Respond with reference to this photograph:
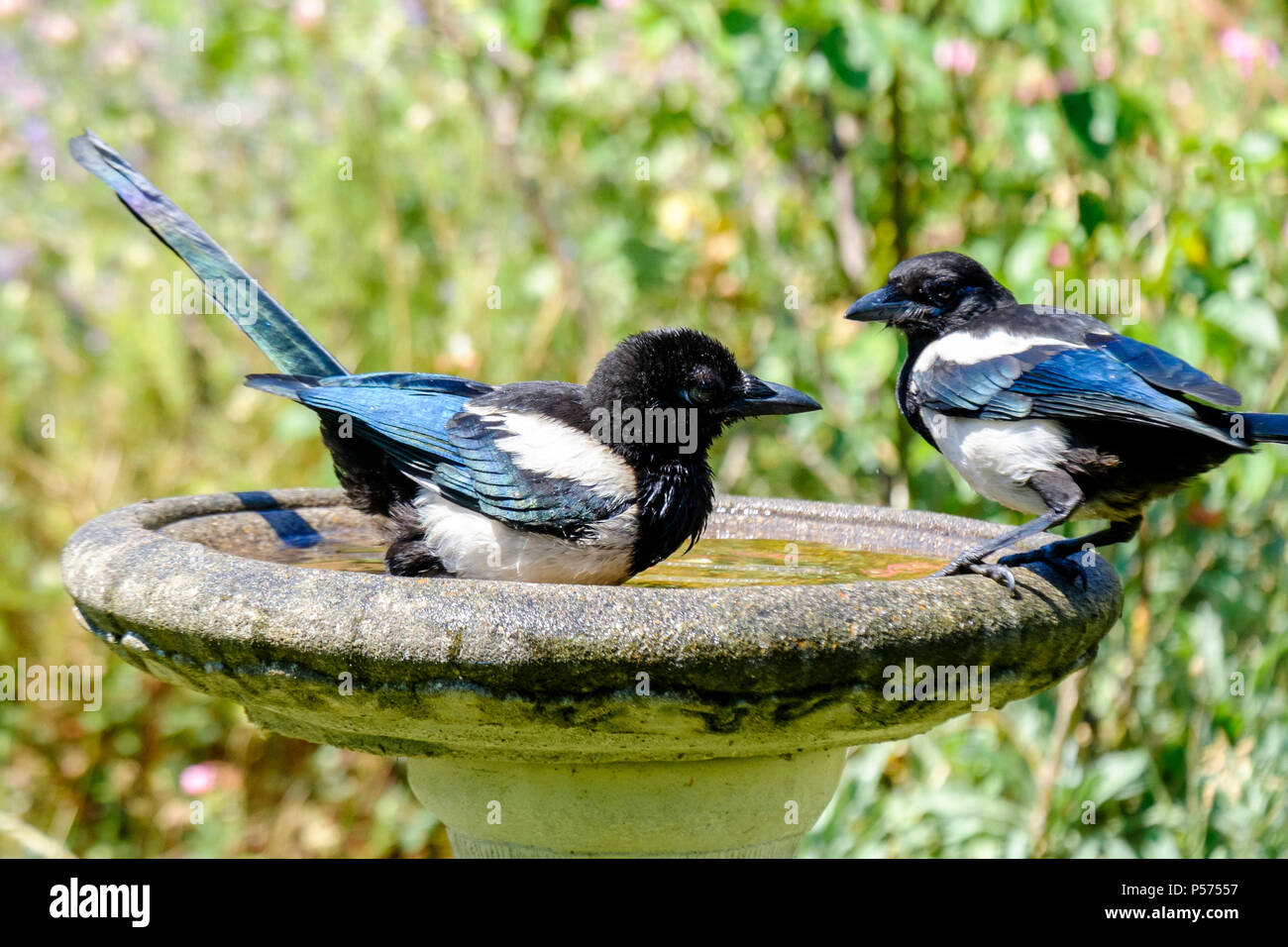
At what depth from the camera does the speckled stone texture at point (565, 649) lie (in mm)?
1731

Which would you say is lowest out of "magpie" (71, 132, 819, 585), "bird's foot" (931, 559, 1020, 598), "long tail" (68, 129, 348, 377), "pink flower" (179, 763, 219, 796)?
"pink flower" (179, 763, 219, 796)

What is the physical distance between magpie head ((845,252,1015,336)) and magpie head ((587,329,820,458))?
71 cm

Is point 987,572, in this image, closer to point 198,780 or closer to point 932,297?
point 932,297

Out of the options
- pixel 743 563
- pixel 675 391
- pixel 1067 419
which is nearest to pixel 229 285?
pixel 675 391

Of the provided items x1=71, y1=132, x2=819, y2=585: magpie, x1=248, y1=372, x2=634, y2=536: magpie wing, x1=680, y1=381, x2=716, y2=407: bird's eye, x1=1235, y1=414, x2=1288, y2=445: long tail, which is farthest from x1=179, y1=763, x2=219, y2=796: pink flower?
x1=1235, y1=414, x2=1288, y2=445: long tail

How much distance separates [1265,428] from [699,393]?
3.58ft

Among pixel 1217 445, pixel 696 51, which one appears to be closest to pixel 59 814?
pixel 696 51

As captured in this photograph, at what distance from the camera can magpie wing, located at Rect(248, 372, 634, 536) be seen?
2.30m

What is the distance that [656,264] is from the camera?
464 cm

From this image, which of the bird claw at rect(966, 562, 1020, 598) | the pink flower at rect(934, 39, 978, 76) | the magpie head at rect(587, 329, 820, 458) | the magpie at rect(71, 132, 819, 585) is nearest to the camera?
the bird claw at rect(966, 562, 1020, 598)

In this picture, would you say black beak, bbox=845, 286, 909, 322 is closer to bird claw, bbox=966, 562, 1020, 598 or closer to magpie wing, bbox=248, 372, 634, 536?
magpie wing, bbox=248, 372, 634, 536

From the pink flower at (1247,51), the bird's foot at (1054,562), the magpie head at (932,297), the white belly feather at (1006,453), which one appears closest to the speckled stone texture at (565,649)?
the bird's foot at (1054,562)

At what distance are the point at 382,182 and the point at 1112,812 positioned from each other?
3472 millimetres
